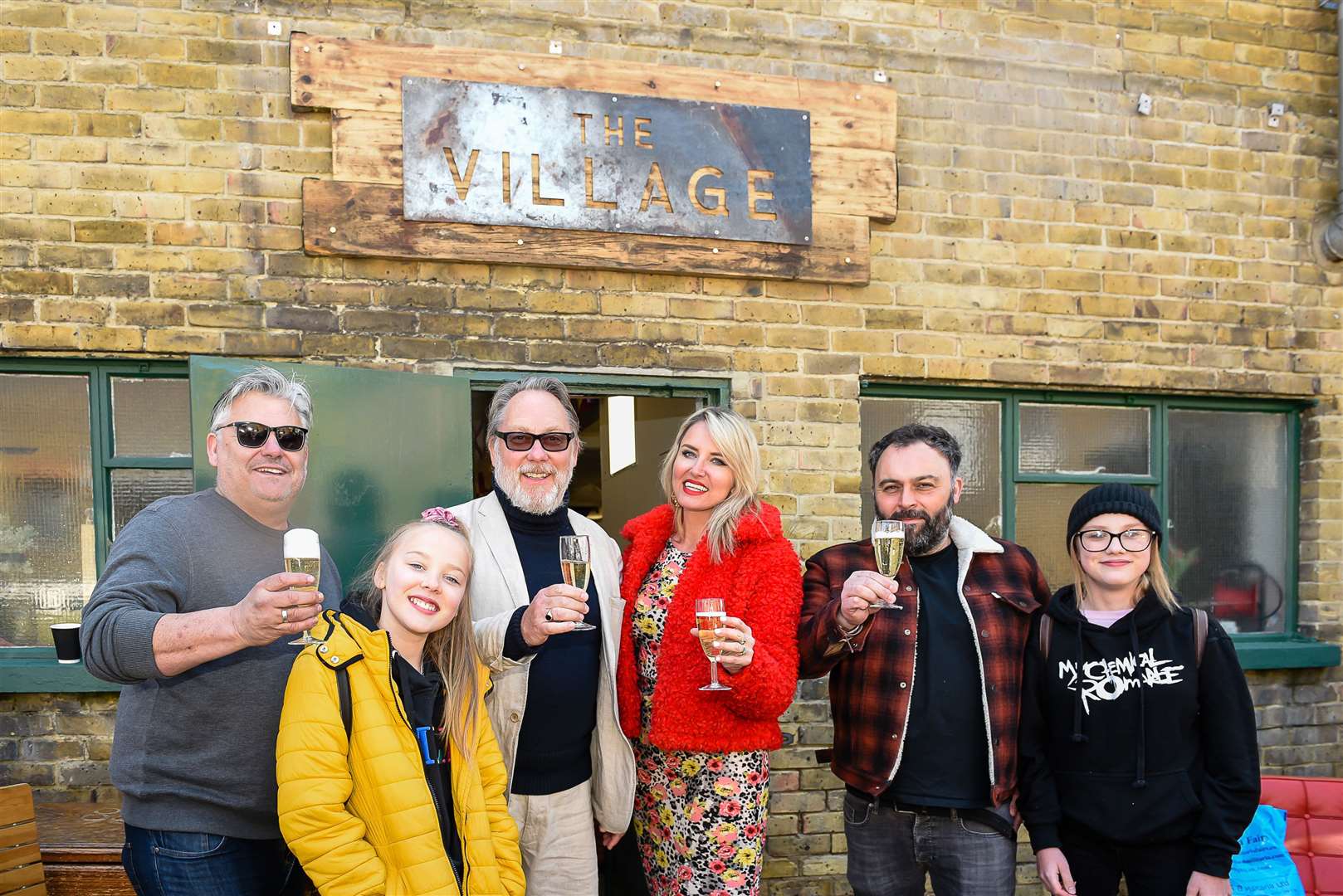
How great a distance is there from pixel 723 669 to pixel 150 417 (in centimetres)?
267

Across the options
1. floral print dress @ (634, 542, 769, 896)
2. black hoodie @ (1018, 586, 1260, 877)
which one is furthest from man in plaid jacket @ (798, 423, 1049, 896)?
floral print dress @ (634, 542, 769, 896)

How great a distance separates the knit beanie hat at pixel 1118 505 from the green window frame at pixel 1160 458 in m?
1.80

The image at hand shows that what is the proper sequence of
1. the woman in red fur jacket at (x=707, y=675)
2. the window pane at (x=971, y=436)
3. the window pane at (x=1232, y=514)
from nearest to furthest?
the woman in red fur jacket at (x=707, y=675)
the window pane at (x=971, y=436)
the window pane at (x=1232, y=514)

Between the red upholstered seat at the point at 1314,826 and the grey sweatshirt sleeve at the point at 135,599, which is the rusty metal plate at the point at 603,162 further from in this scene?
the red upholstered seat at the point at 1314,826

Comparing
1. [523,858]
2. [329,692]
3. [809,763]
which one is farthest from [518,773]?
[809,763]

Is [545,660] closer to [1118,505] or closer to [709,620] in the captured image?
[709,620]

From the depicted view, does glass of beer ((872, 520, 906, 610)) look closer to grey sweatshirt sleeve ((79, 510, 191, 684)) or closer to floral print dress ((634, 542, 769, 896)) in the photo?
floral print dress ((634, 542, 769, 896))

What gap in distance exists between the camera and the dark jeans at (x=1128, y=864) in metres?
2.76

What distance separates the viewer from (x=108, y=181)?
13.2 ft

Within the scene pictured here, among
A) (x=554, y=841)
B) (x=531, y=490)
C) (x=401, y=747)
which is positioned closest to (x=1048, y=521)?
(x=531, y=490)

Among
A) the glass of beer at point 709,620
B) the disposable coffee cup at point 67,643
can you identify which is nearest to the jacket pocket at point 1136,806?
the glass of beer at point 709,620

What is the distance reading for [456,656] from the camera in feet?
8.88

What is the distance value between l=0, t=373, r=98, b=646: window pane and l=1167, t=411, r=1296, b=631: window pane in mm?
4762

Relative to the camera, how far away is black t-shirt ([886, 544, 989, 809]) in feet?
9.45
